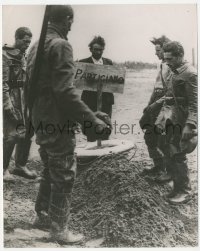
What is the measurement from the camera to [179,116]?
5316 mm

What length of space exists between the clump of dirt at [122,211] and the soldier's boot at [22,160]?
0.56 m

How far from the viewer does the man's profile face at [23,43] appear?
5.33m

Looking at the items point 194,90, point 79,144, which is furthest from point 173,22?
point 79,144

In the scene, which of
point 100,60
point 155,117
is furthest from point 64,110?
point 155,117

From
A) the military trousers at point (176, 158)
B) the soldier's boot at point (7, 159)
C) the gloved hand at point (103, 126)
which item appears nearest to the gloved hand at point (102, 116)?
the gloved hand at point (103, 126)

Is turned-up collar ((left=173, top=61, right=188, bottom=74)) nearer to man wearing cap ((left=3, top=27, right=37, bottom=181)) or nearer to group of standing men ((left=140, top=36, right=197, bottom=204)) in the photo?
group of standing men ((left=140, top=36, right=197, bottom=204))

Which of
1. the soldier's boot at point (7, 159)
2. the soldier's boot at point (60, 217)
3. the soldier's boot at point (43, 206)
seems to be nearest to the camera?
the soldier's boot at point (60, 217)

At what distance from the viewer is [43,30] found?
16.4ft

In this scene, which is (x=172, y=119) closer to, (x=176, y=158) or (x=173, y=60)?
(x=176, y=158)

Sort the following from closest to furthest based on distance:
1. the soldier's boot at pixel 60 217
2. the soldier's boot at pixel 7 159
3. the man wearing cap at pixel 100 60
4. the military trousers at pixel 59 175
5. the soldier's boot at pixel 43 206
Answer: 1. the military trousers at pixel 59 175
2. the soldier's boot at pixel 60 217
3. the soldier's boot at pixel 43 206
4. the man wearing cap at pixel 100 60
5. the soldier's boot at pixel 7 159

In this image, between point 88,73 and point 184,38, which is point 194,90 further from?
point 88,73

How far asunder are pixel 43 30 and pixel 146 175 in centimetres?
→ 193

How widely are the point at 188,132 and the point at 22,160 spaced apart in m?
1.87

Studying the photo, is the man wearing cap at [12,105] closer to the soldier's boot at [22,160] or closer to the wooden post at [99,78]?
the soldier's boot at [22,160]
